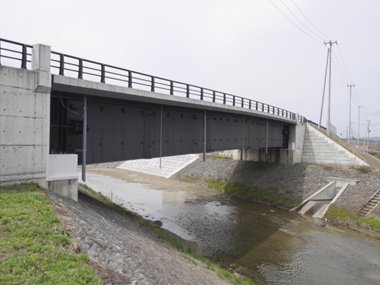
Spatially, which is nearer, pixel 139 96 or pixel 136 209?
pixel 139 96

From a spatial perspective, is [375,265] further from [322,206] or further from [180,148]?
[180,148]

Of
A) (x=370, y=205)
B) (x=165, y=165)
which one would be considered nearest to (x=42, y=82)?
(x=370, y=205)

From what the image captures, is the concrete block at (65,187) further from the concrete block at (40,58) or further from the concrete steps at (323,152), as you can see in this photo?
the concrete steps at (323,152)

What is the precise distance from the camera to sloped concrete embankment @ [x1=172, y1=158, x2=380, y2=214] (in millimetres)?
24938

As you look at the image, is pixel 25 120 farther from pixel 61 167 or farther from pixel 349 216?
pixel 349 216

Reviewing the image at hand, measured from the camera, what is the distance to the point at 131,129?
1592cm

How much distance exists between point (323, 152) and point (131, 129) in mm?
28750

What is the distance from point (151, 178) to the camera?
144 ft

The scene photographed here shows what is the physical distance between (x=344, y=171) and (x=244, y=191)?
11.4 metres

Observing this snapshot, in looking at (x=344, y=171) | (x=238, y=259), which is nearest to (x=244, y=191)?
(x=344, y=171)

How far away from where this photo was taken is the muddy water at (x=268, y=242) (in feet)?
46.8

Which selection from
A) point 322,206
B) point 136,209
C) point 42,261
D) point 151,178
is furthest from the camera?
point 151,178

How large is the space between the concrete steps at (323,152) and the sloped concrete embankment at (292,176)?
10.3 ft

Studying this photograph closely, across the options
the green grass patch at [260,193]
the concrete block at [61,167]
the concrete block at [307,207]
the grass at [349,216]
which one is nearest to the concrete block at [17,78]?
the concrete block at [61,167]
